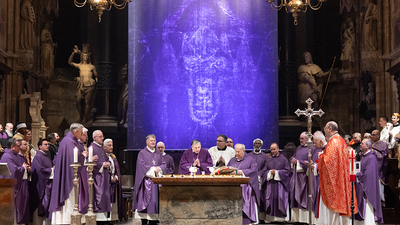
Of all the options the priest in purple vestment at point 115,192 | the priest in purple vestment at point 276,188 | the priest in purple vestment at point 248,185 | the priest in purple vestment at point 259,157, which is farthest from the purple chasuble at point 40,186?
the priest in purple vestment at point 276,188

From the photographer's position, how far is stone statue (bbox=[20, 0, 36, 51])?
1441 cm

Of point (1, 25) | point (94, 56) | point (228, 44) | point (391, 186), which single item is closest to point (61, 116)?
point (94, 56)

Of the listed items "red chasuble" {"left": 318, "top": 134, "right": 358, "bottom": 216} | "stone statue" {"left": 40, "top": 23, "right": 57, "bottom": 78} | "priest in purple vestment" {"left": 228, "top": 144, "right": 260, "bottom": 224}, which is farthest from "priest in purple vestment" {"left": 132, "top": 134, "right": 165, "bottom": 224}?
"stone statue" {"left": 40, "top": 23, "right": 57, "bottom": 78}

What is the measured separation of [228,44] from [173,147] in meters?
2.57

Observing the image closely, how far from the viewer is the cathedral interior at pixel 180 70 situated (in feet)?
39.4

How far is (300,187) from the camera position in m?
11.0

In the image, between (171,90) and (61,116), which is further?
(61,116)

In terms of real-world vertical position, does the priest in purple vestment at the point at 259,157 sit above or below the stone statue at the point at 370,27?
below

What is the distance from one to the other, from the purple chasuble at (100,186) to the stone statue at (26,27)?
564cm

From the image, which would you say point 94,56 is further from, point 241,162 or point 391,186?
point 391,186

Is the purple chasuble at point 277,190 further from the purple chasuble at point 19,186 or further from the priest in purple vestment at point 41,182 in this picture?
the purple chasuble at point 19,186

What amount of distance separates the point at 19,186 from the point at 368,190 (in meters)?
6.03

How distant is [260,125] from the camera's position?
12039mm

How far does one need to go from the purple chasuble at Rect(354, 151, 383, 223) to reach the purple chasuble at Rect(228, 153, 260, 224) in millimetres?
1811
